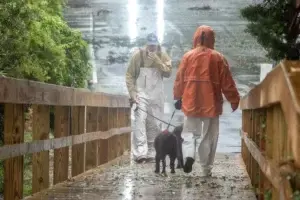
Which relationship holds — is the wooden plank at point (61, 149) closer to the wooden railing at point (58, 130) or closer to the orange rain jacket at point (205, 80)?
the wooden railing at point (58, 130)

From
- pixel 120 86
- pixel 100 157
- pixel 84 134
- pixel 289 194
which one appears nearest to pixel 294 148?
pixel 289 194

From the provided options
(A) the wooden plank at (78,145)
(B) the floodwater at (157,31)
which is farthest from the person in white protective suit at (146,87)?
(B) the floodwater at (157,31)

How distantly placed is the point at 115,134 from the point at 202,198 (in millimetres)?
4401

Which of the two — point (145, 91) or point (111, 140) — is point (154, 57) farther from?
point (111, 140)

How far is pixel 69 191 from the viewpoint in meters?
6.45

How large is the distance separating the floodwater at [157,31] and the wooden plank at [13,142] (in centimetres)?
1497

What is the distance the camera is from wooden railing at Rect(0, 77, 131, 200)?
5195 mm

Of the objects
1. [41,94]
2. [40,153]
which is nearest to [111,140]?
[40,153]

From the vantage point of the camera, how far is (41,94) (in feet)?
19.2

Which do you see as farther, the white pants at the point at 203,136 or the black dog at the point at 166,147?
the black dog at the point at 166,147

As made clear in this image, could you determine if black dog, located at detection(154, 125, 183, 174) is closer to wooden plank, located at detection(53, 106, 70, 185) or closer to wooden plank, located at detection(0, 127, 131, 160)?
wooden plank, located at detection(0, 127, 131, 160)

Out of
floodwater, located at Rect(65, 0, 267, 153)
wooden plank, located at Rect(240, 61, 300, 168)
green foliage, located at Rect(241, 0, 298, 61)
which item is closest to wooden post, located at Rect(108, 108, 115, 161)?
green foliage, located at Rect(241, 0, 298, 61)

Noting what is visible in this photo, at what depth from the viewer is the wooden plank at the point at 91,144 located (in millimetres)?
8344

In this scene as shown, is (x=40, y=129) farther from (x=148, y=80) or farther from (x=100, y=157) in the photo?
(x=148, y=80)
